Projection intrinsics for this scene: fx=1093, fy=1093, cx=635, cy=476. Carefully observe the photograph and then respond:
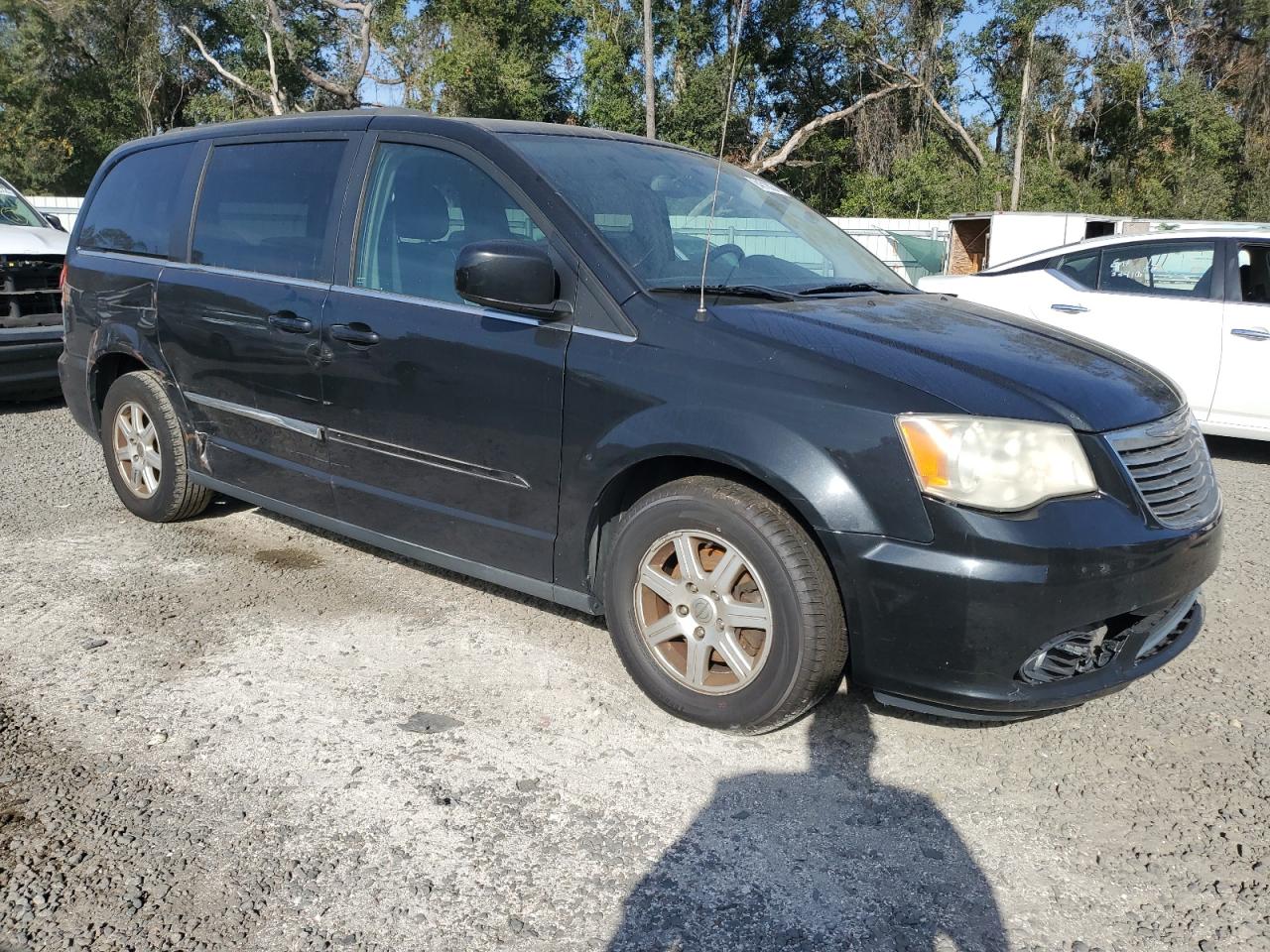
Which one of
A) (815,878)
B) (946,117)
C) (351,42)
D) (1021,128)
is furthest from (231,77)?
(815,878)

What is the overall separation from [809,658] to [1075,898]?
851mm

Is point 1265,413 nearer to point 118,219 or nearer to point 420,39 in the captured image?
point 118,219

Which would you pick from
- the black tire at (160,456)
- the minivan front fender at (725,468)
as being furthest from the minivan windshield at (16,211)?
the minivan front fender at (725,468)

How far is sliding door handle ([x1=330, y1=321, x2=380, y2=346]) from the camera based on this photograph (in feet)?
12.6

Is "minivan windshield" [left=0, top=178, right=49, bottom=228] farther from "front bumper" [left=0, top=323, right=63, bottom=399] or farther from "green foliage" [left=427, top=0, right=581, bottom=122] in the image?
"green foliage" [left=427, top=0, right=581, bottom=122]

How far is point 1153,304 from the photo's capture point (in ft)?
23.9

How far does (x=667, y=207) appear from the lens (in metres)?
3.83

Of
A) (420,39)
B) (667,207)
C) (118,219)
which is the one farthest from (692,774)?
(420,39)

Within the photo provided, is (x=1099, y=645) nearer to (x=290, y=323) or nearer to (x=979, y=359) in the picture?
(x=979, y=359)

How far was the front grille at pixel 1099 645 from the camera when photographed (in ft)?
9.49

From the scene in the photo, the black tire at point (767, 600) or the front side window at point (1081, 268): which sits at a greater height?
the front side window at point (1081, 268)

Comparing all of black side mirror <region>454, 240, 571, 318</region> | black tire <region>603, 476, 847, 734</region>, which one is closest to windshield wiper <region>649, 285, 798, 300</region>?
black side mirror <region>454, 240, 571, 318</region>

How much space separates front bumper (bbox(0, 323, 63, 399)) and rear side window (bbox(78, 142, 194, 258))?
262 cm

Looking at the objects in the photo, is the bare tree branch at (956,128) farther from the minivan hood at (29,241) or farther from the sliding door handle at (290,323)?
the sliding door handle at (290,323)
